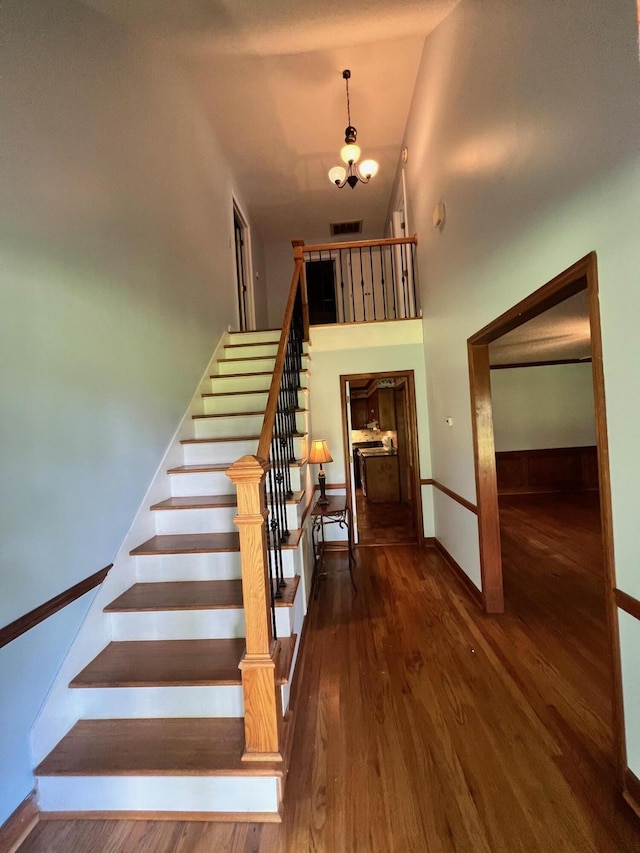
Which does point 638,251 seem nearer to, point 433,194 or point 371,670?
point 371,670

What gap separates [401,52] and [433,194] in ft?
4.49

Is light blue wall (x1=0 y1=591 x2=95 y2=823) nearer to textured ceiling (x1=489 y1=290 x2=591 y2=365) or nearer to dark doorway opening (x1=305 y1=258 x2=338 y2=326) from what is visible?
textured ceiling (x1=489 y1=290 x2=591 y2=365)

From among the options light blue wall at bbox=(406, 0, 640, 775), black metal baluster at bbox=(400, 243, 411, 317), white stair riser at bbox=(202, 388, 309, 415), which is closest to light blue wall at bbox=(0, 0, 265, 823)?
white stair riser at bbox=(202, 388, 309, 415)

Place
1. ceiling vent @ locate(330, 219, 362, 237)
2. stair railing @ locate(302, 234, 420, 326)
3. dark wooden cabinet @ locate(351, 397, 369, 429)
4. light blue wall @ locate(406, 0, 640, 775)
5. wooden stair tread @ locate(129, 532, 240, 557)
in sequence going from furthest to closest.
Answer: dark wooden cabinet @ locate(351, 397, 369, 429) → ceiling vent @ locate(330, 219, 362, 237) → stair railing @ locate(302, 234, 420, 326) → wooden stair tread @ locate(129, 532, 240, 557) → light blue wall @ locate(406, 0, 640, 775)

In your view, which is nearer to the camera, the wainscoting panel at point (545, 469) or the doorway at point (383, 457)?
the doorway at point (383, 457)

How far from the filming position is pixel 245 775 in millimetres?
1396

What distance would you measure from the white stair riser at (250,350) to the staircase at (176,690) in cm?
198

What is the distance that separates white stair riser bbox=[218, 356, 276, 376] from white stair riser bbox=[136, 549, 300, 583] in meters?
2.12

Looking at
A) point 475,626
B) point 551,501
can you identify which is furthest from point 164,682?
point 551,501

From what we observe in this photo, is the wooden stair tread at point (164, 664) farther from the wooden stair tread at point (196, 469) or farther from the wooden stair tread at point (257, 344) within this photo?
the wooden stair tread at point (257, 344)

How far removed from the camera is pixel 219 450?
2.93 metres

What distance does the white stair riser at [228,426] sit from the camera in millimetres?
3133

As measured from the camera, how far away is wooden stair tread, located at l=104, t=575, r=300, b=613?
1.84 m

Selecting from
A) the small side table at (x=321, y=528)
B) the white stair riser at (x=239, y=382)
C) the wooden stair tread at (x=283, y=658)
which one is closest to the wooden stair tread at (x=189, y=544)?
the wooden stair tread at (x=283, y=658)
